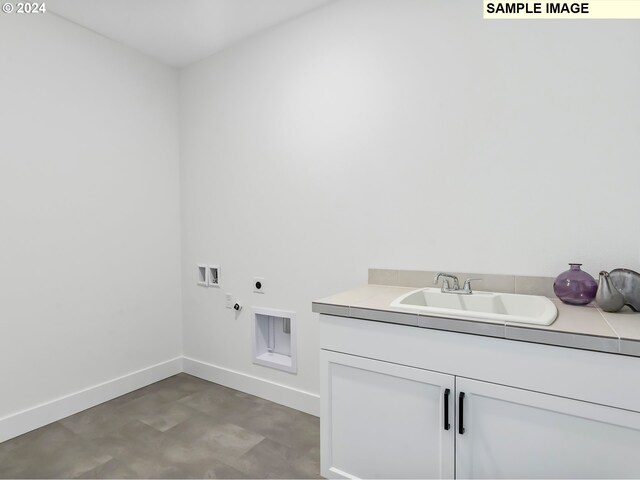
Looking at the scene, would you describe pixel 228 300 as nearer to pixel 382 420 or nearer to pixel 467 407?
pixel 382 420

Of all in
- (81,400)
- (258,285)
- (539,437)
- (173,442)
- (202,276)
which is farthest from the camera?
(202,276)

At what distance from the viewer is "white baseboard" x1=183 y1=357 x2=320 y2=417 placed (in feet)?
7.72

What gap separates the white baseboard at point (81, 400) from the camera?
211 cm

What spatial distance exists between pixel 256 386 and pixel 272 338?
35 cm

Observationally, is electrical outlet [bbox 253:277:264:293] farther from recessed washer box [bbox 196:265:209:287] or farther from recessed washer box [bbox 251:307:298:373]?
recessed washer box [bbox 196:265:209:287]

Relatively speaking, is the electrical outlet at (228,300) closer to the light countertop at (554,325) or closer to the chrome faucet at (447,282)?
the light countertop at (554,325)

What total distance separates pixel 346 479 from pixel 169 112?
2.95 m

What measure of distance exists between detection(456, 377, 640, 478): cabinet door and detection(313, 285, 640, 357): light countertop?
5.2 inches

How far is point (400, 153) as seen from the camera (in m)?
2.02

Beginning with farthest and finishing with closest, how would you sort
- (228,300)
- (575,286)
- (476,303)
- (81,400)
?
(228,300), (81,400), (476,303), (575,286)

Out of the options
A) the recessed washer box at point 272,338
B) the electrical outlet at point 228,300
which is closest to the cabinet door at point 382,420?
the recessed washer box at point 272,338

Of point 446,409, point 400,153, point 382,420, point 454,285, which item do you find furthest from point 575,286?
point 400,153

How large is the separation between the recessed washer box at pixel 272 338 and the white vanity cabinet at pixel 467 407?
0.95 metres

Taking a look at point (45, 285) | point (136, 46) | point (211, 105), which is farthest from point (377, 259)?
point (136, 46)
